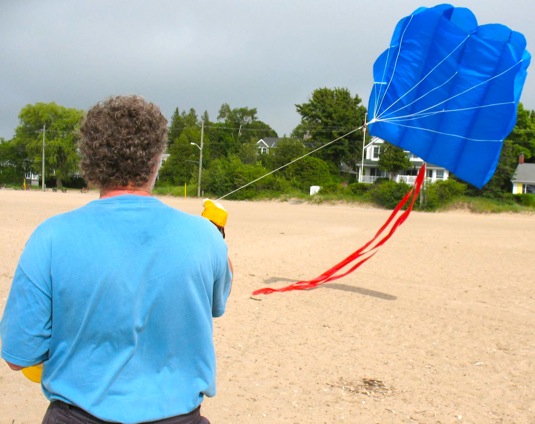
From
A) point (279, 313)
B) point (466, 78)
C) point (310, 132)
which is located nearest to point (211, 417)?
point (279, 313)

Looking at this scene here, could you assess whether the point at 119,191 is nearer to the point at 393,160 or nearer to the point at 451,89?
the point at 451,89

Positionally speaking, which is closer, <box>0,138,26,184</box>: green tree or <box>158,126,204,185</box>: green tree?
<box>158,126,204,185</box>: green tree

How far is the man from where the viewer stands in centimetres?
169

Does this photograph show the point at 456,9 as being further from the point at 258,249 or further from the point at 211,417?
the point at 258,249

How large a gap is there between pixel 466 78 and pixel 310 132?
2257 inches

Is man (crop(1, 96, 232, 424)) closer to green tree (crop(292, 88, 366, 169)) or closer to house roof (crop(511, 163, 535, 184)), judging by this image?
green tree (crop(292, 88, 366, 169))

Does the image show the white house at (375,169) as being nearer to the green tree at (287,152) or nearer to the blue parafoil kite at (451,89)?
the green tree at (287,152)

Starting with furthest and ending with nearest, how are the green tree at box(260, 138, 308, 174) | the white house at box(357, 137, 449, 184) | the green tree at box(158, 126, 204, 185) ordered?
the green tree at box(158, 126, 204, 185) < the white house at box(357, 137, 449, 184) < the green tree at box(260, 138, 308, 174)

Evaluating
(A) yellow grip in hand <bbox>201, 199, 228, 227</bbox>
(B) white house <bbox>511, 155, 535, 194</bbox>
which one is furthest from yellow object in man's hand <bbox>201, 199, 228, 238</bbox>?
(B) white house <bbox>511, 155, 535, 194</bbox>

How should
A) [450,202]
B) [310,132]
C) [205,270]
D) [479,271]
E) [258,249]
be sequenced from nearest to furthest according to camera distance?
[205,270], [479,271], [258,249], [450,202], [310,132]

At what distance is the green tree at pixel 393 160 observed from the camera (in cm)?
5581

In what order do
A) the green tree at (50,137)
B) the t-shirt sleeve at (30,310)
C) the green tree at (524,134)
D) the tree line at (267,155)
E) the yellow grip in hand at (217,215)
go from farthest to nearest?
the green tree at (50,137)
the green tree at (524,134)
the tree line at (267,155)
the yellow grip in hand at (217,215)
the t-shirt sleeve at (30,310)

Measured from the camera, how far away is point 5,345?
5.73 feet

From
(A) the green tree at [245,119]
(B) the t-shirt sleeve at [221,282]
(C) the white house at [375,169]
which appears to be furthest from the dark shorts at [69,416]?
(A) the green tree at [245,119]
